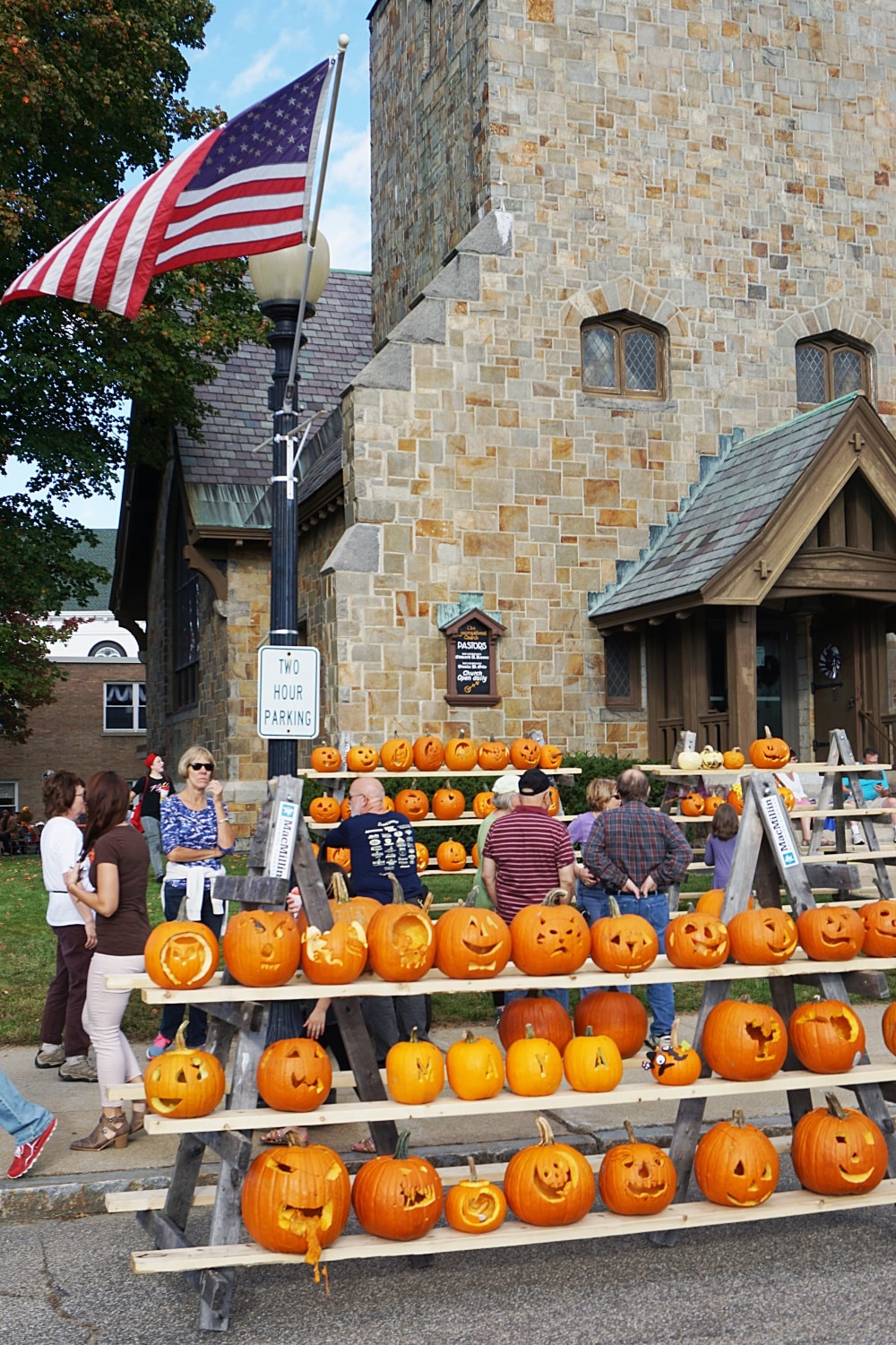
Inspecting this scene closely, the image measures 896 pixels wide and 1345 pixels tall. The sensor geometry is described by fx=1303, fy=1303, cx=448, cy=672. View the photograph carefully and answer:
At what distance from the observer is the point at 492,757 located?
Result: 43.3 feet

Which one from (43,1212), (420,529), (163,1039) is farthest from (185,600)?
(43,1212)

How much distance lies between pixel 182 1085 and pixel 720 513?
13.3m

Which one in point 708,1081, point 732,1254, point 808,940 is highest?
point 808,940

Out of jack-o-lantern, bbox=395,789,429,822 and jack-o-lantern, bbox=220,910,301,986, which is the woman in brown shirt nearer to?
jack-o-lantern, bbox=220,910,301,986

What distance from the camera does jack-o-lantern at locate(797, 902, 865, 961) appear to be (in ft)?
18.6

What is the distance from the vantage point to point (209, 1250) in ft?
15.3

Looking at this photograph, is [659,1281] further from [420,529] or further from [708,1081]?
[420,529]

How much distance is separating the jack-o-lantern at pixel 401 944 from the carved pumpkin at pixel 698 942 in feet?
3.55

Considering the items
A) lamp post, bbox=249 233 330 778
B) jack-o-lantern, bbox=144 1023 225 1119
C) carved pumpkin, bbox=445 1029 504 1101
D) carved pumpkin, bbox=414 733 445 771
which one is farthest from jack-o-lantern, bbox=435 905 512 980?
carved pumpkin, bbox=414 733 445 771

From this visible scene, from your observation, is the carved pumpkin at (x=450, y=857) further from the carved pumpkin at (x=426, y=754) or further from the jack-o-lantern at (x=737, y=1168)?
the jack-o-lantern at (x=737, y=1168)

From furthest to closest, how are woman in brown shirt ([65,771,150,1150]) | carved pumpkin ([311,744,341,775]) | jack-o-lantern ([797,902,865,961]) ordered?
1. carved pumpkin ([311,744,341,775])
2. woman in brown shirt ([65,771,150,1150])
3. jack-o-lantern ([797,902,865,961])

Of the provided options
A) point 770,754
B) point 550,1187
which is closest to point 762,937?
point 550,1187

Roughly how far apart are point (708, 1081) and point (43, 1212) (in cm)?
305

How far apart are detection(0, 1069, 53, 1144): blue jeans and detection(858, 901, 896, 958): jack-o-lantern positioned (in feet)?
12.7
